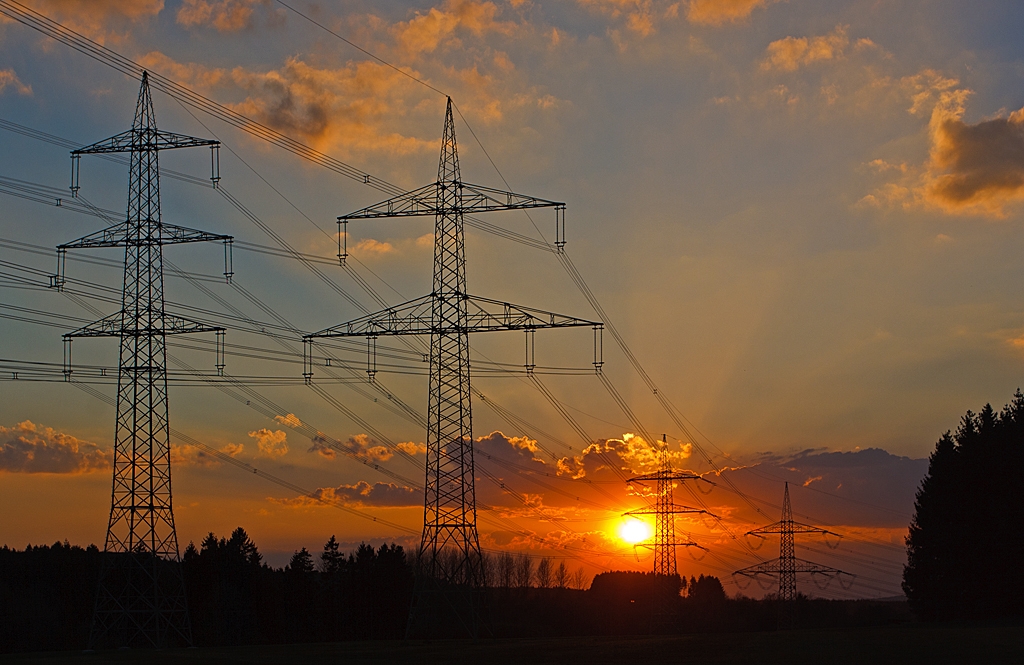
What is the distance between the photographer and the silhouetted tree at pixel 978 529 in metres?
93.2

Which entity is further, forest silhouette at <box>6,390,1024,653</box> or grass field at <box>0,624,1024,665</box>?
forest silhouette at <box>6,390,1024,653</box>

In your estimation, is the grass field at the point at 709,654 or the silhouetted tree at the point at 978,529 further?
the silhouetted tree at the point at 978,529

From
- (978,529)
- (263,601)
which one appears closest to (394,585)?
(263,601)

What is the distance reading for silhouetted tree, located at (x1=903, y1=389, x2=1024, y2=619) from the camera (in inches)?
3671

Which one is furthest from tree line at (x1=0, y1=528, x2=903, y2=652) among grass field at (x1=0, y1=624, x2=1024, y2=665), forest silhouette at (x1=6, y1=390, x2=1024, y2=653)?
grass field at (x1=0, y1=624, x2=1024, y2=665)

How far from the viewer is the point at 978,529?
3770 inches

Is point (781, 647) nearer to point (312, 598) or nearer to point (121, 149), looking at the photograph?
point (121, 149)

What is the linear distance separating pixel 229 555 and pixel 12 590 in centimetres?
2474

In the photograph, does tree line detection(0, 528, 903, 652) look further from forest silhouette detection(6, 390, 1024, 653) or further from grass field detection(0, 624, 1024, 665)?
grass field detection(0, 624, 1024, 665)

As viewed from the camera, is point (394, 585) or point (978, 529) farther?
point (394, 585)

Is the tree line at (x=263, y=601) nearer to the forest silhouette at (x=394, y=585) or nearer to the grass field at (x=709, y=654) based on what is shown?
the forest silhouette at (x=394, y=585)

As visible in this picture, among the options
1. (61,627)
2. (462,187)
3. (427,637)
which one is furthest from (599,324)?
(61,627)

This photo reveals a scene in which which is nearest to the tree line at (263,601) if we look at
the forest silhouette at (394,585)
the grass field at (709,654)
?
the forest silhouette at (394,585)

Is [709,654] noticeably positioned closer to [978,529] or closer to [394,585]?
[978,529]
